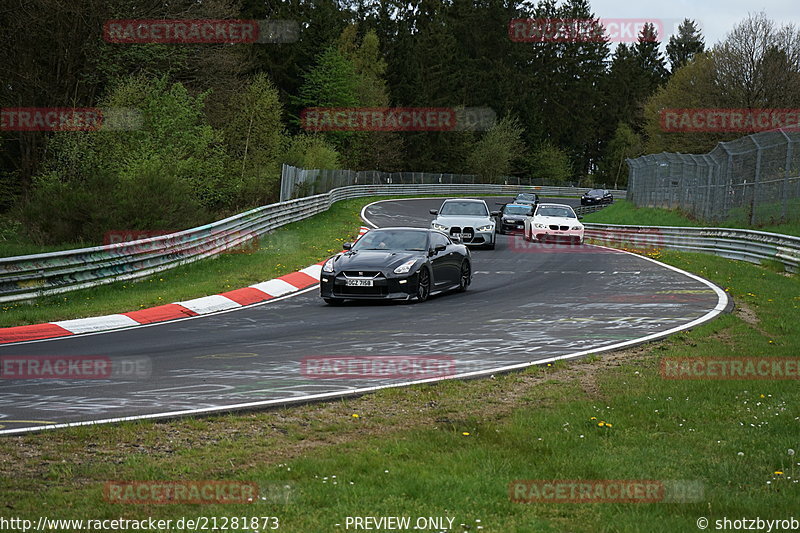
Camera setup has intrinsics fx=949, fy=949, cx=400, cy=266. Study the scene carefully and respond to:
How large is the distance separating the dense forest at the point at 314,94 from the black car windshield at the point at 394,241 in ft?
23.1

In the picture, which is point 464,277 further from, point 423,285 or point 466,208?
point 466,208

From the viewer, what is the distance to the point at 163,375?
32.1ft

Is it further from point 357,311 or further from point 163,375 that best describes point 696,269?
point 163,375

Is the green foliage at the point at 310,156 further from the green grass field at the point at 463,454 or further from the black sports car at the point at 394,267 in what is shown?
the green grass field at the point at 463,454

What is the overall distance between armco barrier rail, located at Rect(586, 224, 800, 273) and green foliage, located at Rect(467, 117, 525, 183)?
62210mm

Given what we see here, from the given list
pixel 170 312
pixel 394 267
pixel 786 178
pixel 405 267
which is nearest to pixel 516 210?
pixel 786 178

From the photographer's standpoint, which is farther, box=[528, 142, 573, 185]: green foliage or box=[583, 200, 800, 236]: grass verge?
box=[528, 142, 573, 185]: green foliage

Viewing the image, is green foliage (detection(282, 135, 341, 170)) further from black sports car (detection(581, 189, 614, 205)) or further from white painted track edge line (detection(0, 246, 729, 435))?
white painted track edge line (detection(0, 246, 729, 435))

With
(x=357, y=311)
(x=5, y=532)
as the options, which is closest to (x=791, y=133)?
(x=357, y=311)

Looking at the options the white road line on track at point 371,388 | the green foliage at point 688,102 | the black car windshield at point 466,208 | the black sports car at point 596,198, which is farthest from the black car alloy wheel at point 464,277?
the black sports car at point 596,198

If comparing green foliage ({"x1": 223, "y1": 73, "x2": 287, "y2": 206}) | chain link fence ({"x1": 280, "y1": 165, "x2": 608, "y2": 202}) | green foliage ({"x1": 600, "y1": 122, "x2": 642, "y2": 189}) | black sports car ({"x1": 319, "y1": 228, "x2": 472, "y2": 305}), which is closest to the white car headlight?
black sports car ({"x1": 319, "y1": 228, "x2": 472, "y2": 305})

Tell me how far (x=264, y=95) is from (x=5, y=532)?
49488mm

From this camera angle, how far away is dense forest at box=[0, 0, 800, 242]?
30.2 metres

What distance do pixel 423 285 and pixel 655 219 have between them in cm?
2625
